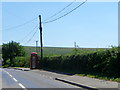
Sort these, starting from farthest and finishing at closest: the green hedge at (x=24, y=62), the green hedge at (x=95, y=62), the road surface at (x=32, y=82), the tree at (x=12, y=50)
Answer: the tree at (x=12, y=50)
the green hedge at (x=24, y=62)
the green hedge at (x=95, y=62)
the road surface at (x=32, y=82)

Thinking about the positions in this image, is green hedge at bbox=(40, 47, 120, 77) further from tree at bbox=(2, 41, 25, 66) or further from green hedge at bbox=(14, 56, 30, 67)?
tree at bbox=(2, 41, 25, 66)

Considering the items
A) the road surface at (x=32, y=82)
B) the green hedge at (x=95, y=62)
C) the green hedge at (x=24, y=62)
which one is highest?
the green hedge at (x=95, y=62)

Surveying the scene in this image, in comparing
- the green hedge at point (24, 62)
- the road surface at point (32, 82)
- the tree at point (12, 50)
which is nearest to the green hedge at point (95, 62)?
the road surface at point (32, 82)

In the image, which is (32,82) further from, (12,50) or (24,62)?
(12,50)

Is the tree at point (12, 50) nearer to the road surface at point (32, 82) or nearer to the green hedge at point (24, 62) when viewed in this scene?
the green hedge at point (24, 62)

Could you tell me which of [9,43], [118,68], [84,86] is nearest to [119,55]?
[118,68]

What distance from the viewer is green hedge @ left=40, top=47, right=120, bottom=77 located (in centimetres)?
2102

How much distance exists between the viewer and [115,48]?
72.0 ft

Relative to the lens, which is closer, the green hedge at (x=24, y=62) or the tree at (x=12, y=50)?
the green hedge at (x=24, y=62)

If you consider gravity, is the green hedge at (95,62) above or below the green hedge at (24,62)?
above

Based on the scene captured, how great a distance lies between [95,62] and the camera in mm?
25219

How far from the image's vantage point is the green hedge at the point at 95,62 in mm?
21017

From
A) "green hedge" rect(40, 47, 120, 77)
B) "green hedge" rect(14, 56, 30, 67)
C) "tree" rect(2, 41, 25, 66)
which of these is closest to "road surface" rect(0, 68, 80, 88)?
"green hedge" rect(40, 47, 120, 77)

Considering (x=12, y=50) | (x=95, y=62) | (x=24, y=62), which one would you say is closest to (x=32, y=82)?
(x=95, y=62)
